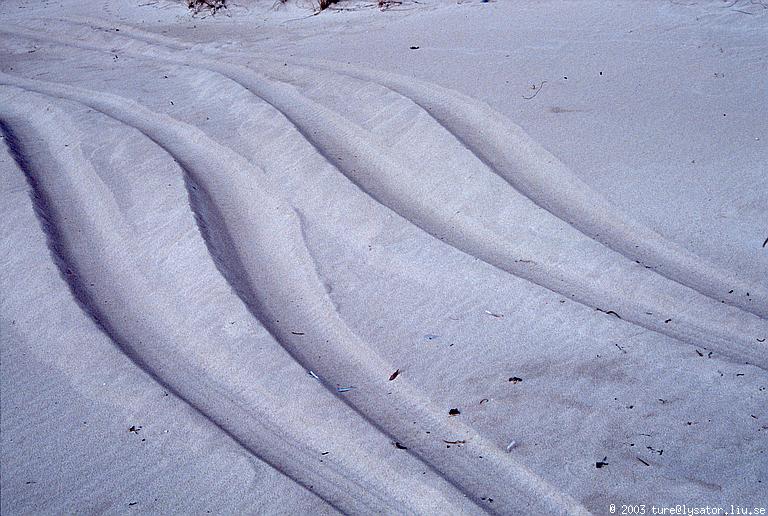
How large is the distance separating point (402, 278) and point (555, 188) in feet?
3.44

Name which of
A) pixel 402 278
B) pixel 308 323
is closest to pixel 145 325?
pixel 308 323

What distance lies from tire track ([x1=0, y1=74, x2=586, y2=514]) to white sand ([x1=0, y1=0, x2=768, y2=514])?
0.01 meters

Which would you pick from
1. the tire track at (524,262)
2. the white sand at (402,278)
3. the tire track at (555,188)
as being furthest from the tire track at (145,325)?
the tire track at (555,188)

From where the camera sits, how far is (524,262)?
11.2 feet

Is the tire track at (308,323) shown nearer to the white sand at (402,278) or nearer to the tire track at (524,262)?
the white sand at (402,278)

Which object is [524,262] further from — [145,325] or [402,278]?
[145,325]

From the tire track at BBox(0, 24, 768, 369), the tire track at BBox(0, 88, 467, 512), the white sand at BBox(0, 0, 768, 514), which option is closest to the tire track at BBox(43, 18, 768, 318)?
the white sand at BBox(0, 0, 768, 514)

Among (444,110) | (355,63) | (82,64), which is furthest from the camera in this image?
(82,64)

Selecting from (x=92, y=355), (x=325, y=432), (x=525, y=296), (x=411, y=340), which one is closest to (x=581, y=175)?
(x=525, y=296)

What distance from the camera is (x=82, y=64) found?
6.36 m

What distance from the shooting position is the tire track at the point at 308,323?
2326 millimetres

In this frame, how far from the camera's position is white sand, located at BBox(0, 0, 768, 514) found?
7.86 ft

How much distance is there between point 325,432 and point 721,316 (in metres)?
1.54

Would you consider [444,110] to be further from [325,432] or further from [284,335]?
[325,432]
